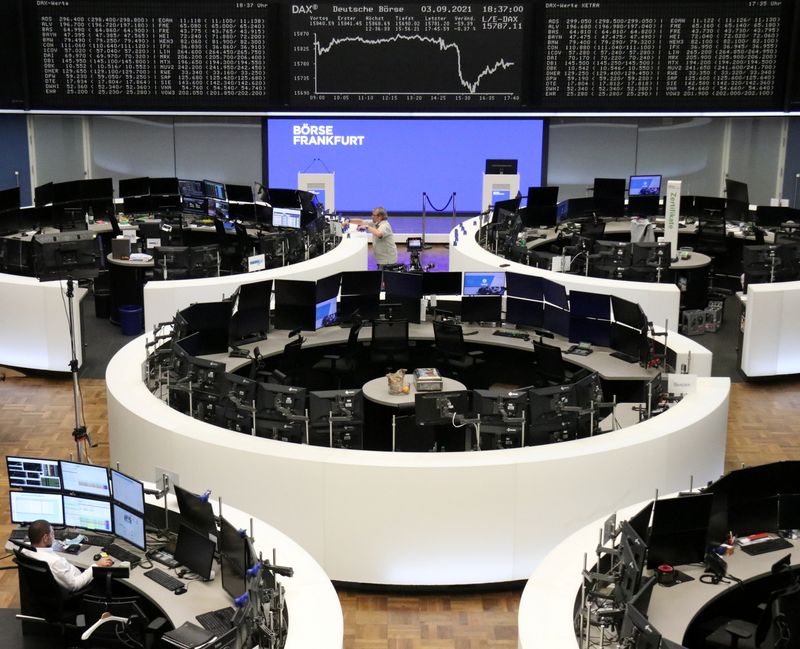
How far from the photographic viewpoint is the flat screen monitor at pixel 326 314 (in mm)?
10258

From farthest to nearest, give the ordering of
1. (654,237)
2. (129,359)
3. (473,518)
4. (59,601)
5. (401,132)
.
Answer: (401,132) < (654,237) < (129,359) < (473,518) < (59,601)

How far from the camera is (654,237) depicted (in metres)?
14.4

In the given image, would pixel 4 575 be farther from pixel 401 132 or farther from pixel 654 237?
pixel 401 132

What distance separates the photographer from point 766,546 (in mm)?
6531

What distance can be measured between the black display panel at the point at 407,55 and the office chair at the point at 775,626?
1174 cm

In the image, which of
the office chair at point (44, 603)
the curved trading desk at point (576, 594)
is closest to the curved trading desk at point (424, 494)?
the curved trading desk at point (576, 594)

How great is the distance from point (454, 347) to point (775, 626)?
4864 mm

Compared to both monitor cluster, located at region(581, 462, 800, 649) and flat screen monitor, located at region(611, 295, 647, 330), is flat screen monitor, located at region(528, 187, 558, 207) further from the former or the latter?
monitor cluster, located at region(581, 462, 800, 649)

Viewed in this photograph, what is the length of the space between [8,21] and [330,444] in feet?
37.2

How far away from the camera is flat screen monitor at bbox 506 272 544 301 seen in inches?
412

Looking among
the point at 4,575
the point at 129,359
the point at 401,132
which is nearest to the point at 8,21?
the point at 401,132

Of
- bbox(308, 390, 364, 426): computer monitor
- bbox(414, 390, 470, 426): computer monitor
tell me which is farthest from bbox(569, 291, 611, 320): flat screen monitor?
bbox(308, 390, 364, 426): computer monitor

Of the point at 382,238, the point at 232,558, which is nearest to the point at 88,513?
the point at 232,558

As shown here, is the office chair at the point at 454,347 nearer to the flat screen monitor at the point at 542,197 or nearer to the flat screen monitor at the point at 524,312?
the flat screen monitor at the point at 524,312
